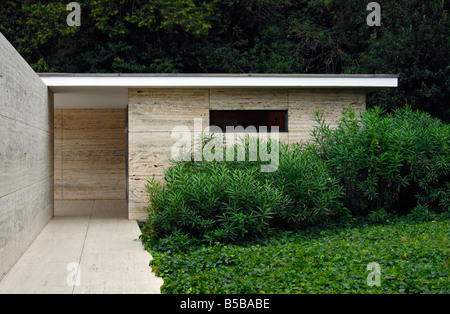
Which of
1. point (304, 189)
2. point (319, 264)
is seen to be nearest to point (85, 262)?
point (319, 264)

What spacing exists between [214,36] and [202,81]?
451 inches

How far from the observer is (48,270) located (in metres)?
5.97

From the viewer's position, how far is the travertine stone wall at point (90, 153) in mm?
14195

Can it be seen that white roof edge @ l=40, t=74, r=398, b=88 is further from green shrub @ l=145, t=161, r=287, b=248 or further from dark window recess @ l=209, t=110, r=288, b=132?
A: green shrub @ l=145, t=161, r=287, b=248

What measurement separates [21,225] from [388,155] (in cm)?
576

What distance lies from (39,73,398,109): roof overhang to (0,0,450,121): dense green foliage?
5.11 m

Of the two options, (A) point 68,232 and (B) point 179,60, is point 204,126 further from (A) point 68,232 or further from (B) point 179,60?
(B) point 179,60

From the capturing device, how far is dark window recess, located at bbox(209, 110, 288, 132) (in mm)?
9984

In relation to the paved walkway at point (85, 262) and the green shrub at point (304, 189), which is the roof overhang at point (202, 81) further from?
the paved walkway at point (85, 262)

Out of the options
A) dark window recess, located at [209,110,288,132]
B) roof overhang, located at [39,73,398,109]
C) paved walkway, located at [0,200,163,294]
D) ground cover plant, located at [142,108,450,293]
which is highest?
roof overhang, located at [39,73,398,109]

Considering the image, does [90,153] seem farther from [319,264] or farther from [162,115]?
[319,264]

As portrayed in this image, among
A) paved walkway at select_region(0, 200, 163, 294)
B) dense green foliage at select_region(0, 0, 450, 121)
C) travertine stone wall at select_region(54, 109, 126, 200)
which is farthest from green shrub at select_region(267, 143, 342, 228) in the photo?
travertine stone wall at select_region(54, 109, 126, 200)

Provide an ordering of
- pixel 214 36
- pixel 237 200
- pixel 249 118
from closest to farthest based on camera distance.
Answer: pixel 237 200, pixel 249 118, pixel 214 36

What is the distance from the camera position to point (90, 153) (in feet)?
47.0
